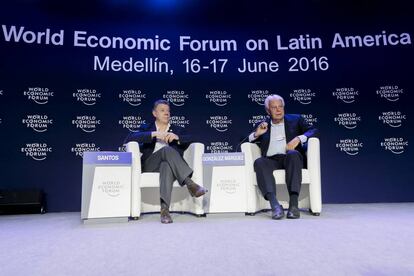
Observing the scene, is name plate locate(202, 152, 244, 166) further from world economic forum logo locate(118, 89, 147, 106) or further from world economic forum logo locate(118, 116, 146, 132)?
world economic forum logo locate(118, 89, 147, 106)

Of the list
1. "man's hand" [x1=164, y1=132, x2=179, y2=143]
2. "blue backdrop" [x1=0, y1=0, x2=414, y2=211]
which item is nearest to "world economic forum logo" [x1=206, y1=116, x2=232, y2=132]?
"blue backdrop" [x1=0, y1=0, x2=414, y2=211]

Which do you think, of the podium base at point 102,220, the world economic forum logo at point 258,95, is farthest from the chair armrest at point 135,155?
the world economic forum logo at point 258,95

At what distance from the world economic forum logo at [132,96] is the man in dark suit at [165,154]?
0.77 meters

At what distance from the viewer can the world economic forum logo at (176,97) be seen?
4.22 metres

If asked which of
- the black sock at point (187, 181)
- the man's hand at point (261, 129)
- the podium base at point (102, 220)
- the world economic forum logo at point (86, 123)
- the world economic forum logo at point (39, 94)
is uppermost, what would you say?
the world economic forum logo at point (39, 94)

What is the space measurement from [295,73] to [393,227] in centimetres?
255

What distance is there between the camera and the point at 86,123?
Result: 13.1 ft

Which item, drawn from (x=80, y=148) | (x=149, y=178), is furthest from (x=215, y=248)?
(x=80, y=148)

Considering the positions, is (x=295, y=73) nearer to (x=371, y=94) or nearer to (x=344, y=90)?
(x=344, y=90)

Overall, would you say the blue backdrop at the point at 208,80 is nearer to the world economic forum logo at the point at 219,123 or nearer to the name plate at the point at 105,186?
the world economic forum logo at the point at 219,123

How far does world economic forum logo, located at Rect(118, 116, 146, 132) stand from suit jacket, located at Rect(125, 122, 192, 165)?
68 cm

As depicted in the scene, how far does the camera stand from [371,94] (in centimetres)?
425

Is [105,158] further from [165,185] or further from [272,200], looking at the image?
[272,200]

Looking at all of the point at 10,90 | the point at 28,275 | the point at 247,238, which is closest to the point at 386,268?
the point at 247,238
